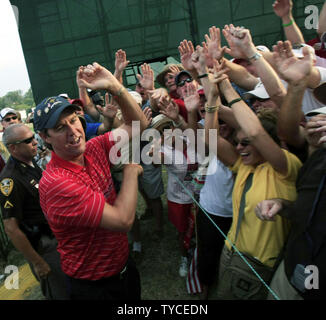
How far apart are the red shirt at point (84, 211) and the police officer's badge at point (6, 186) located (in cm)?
76

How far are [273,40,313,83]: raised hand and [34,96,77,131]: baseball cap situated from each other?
50.5 inches

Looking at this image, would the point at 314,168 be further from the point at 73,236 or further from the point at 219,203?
the point at 73,236

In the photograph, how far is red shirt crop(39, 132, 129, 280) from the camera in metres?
1.33

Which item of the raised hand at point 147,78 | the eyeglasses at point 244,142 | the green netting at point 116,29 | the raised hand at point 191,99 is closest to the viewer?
the eyeglasses at point 244,142

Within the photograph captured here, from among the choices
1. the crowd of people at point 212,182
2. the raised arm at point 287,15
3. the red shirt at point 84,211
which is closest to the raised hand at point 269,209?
the crowd of people at point 212,182

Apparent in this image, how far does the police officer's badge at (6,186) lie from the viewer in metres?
2.11

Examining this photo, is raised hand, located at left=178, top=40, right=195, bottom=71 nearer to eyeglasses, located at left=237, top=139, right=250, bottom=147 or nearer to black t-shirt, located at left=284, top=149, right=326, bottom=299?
eyeglasses, located at left=237, top=139, right=250, bottom=147

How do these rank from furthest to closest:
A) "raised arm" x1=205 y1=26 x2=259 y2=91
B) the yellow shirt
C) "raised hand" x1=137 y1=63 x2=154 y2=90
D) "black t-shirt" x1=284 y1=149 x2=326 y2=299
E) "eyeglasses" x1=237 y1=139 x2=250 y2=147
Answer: "raised hand" x1=137 y1=63 x2=154 y2=90
"raised arm" x1=205 y1=26 x2=259 y2=91
"eyeglasses" x1=237 y1=139 x2=250 y2=147
the yellow shirt
"black t-shirt" x1=284 y1=149 x2=326 y2=299

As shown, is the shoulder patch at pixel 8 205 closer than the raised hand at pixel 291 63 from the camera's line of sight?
No

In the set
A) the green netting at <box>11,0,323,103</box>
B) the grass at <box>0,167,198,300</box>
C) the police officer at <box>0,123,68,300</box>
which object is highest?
the green netting at <box>11,0,323,103</box>

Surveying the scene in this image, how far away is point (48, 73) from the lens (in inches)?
352

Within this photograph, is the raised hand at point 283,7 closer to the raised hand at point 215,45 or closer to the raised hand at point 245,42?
the raised hand at point 215,45

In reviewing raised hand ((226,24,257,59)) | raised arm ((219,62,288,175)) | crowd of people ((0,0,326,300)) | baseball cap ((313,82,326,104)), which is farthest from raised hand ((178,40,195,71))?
baseball cap ((313,82,326,104))

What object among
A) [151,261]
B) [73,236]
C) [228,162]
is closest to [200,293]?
[151,261]
